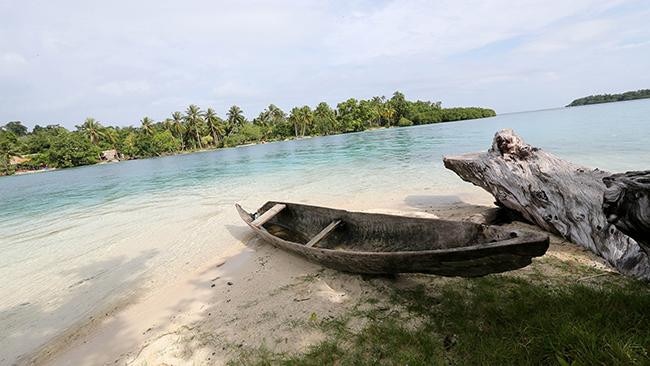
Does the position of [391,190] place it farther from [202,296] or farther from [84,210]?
[84,210]

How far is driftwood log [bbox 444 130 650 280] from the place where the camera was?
311cm

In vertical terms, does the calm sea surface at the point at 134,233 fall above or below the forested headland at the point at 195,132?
below

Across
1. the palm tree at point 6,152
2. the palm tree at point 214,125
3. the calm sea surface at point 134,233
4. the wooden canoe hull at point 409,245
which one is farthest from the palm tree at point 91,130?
the wooden canoe hull at point 409,245

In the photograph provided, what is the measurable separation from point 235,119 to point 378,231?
74.4m

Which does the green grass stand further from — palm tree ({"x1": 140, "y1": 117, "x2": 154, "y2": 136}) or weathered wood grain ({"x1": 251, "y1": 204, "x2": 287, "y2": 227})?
palm tree ({"x1": 140, "y1": 117, "x2": 154, "y2": 136})

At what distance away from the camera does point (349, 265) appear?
3.57m

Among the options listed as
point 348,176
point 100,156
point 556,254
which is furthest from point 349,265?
point 100,156

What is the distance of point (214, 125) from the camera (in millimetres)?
68562

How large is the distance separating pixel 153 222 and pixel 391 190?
24.4ft

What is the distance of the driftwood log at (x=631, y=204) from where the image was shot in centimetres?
201

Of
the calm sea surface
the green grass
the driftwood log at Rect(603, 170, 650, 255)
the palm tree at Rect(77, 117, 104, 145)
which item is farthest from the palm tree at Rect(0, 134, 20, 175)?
the driftwood log at Rect(603, 170, 650, 255)

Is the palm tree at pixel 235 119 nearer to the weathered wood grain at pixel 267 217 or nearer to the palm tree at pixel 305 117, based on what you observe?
the palm tree at pixel 305 117

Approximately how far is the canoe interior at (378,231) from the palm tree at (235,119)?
71.3m

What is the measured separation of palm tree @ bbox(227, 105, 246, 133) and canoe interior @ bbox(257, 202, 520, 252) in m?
71.3
